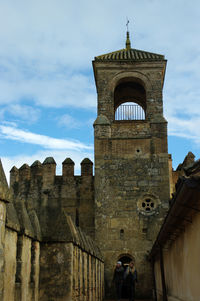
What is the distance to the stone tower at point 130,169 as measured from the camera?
62.4ft

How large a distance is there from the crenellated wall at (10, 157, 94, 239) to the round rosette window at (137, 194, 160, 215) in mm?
2827

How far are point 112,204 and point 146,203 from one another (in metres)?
1.70

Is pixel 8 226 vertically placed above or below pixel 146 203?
below

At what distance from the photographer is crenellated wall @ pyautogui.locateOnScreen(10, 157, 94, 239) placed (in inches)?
826

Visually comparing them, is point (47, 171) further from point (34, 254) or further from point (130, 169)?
point (34, 254)

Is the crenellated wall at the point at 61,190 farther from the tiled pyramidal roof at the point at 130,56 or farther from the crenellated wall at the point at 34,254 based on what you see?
the crenellated wall at the point at 34,254

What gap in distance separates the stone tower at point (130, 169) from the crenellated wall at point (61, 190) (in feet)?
4.45

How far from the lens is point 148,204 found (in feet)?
64.4

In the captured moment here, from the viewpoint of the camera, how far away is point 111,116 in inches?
833

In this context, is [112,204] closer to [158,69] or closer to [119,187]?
[119,187]

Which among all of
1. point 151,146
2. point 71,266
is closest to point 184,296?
point 71,266

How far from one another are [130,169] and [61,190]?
13.3ft

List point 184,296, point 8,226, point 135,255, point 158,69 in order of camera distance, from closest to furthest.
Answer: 1. point 8,226
2. point 184,296
3. point 135,255
4. point 158,69

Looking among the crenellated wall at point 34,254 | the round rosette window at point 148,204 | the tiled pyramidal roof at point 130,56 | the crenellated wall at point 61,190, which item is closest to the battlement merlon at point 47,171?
the crenellated wall at point 61,190
